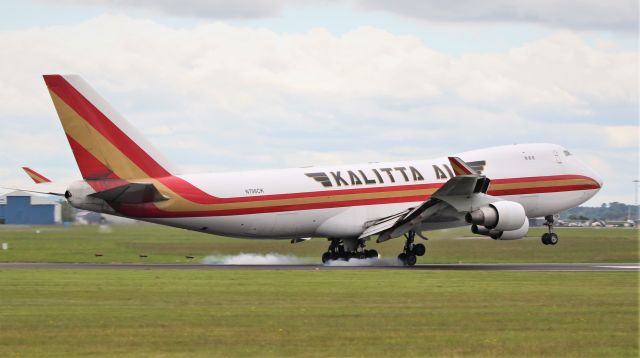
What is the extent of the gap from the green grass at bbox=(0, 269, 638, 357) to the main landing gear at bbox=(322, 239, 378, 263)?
534 inches

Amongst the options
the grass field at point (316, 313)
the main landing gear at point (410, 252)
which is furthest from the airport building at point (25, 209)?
the grass field at point (316, 313)

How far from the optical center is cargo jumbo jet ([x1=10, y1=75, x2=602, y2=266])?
51750 mm

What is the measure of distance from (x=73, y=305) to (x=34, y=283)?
8.94m

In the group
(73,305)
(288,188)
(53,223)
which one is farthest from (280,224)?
(53,223)

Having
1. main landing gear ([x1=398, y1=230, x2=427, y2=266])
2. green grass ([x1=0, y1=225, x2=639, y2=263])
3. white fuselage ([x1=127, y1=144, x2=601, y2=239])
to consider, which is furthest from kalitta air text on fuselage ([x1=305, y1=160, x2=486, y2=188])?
green grass ([x1=0, y1=225, x2=639, y2=263])

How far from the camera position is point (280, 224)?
56.2 meters

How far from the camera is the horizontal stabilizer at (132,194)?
5150 cm

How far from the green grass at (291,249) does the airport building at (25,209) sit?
24.9 meters

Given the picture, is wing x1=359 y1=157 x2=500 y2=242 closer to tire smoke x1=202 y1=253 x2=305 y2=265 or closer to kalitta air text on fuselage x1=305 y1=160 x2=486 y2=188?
kalitta air text on fuselage x1=305 y1=160 x2=486 y2=188

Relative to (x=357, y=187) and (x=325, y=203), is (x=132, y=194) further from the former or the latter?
(x=357, y=187)

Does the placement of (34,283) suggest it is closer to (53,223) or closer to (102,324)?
(102,324)

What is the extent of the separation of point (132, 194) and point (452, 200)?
49.5 ft

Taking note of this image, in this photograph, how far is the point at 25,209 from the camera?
120375 millimetres

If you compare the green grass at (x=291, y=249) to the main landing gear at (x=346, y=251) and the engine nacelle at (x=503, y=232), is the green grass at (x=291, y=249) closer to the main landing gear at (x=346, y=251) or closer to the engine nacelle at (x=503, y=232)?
the main landing gear at (x=346, y=251)
